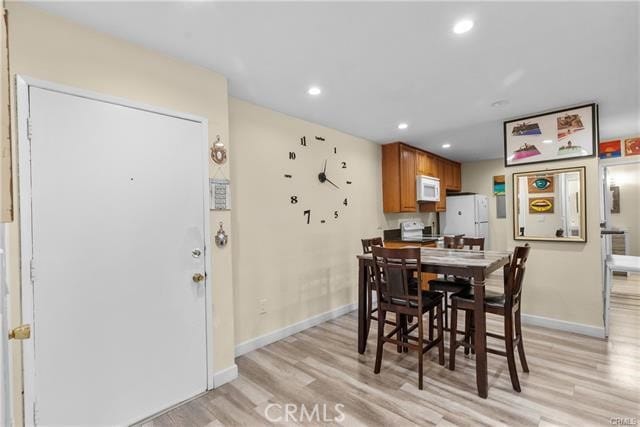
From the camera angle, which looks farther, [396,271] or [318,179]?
[318,179]

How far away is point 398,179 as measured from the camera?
15.0 ft

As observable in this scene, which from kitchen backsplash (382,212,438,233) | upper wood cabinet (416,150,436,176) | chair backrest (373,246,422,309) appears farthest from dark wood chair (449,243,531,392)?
upper wood cabinet (416,150,436,176)

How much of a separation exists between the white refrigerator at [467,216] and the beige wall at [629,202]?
2140 millimetres

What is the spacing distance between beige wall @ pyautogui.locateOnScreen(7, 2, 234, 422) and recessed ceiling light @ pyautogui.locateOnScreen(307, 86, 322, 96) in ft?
2.49

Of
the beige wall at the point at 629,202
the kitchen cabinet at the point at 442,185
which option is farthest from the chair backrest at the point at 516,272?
the beige wall at the point at 629,202

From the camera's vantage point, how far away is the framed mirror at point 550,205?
323 cm

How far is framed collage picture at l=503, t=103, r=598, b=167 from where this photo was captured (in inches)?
123

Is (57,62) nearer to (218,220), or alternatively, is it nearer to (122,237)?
(122,237)

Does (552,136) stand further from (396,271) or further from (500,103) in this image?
(396,271)

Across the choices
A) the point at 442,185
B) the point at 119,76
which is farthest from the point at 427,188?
the point at 119,76

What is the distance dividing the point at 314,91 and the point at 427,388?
8.60 feet

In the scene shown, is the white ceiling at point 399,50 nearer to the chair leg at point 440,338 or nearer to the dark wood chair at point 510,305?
the dark wood chair at point 510,305

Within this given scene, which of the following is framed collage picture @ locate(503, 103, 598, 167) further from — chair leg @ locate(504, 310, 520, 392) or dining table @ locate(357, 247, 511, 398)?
chair leg @ locate(504, 310, 520, 392)

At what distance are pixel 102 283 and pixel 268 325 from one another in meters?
A: 1.70
